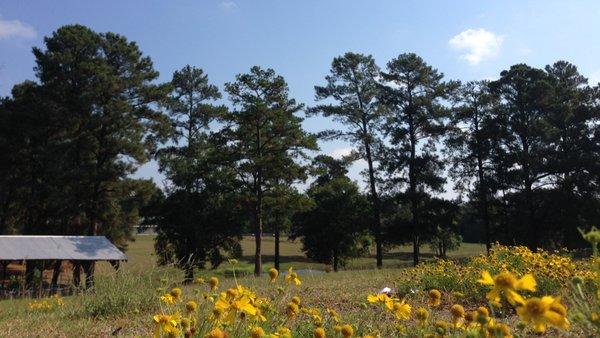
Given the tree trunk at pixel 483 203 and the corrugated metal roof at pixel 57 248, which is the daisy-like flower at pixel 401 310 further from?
the tree trunk at pixel 483 203

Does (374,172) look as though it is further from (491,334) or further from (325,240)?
(491,334)

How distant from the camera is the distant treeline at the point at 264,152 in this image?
926 inches

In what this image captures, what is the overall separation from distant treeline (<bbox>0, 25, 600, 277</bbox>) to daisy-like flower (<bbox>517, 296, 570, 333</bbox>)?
21.2 m

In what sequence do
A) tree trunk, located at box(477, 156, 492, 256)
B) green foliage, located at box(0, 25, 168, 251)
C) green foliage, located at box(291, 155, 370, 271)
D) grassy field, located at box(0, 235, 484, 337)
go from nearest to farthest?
grassy field, located at box(0, 235, 484, 337) → green foliage, located at box(0, 25, 168, 251) → tree trunk, located at box(477, 156, 492, 256) → green foliage, located at box(291, 155, 370, 271)

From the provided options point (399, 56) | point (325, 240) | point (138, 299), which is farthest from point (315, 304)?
point (325, 240)

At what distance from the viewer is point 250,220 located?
26.9 meters

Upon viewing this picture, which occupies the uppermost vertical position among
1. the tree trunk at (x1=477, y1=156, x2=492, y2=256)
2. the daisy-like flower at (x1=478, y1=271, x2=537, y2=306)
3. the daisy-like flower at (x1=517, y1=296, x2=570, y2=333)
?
the tree trunk at (x1=477, y1=156, x2=492, y2=256)

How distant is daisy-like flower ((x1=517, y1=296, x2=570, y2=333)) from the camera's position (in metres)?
1.31

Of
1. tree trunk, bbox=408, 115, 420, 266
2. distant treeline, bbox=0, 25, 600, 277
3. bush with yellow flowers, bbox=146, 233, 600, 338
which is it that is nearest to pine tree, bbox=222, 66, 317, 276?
distant treeline, bbox=0, 25, 600, 277

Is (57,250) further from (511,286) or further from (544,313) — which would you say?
(544,313)

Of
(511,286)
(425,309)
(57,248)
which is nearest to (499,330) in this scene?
(511,286)

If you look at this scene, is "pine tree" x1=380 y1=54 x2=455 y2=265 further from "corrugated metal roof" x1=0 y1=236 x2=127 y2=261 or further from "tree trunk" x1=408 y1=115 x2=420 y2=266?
"corrugated metal roof" x1=0 y1=236 x2=127 y2=261

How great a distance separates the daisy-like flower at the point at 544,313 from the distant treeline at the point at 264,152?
2116 cm

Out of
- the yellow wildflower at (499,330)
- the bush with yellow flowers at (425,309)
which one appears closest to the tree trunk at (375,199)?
the bush with yellow flowers at (425,309)
